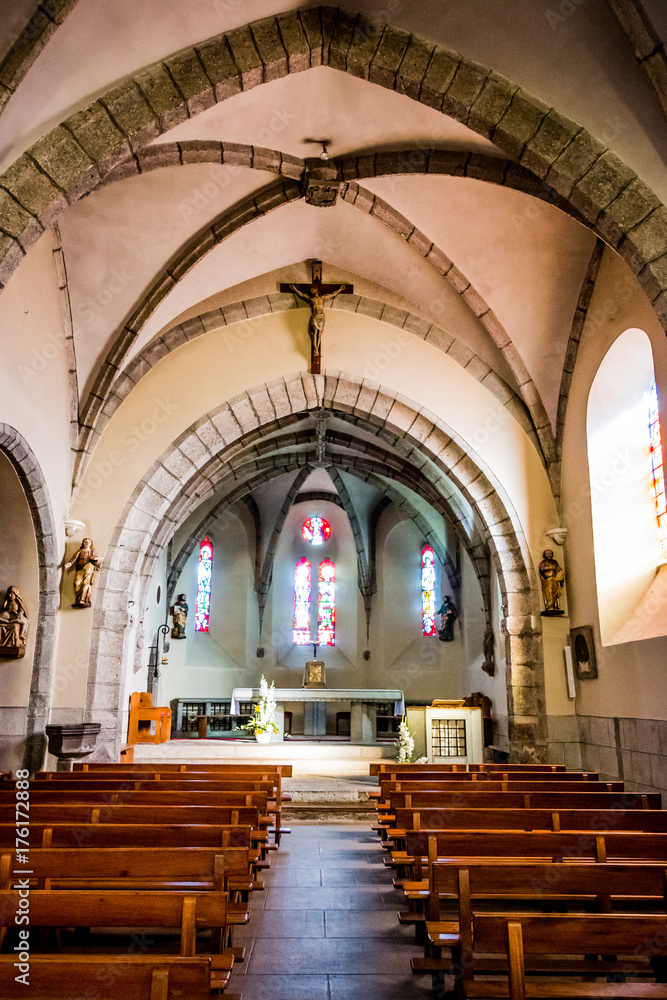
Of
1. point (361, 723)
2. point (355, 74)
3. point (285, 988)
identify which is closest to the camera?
point (285, 988)

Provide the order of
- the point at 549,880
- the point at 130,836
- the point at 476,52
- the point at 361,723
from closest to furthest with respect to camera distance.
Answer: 1. the point at 549,880
2. the point at 130,836
3. the point at 476,52
4. the point at 361,723

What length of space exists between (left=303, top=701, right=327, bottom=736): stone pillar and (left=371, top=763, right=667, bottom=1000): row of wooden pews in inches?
481

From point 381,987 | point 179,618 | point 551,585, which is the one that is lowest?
point 381,987

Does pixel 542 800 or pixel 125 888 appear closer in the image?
pixel 125 888

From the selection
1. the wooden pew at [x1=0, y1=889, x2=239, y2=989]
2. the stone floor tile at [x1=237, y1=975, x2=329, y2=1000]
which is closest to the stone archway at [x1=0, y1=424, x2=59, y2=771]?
the stone floor tile at [x1=237, y1=975, x2=329, y2=1000]

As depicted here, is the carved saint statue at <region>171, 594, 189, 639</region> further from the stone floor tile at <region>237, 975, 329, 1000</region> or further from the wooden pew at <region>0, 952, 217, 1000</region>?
the wooden pew at <region>0, 952, 217, 1000</region>

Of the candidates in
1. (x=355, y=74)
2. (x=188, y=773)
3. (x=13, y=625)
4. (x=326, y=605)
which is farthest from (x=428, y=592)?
(x=355, y=74)

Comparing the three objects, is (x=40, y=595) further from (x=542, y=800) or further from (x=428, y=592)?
(x=428, y=592)

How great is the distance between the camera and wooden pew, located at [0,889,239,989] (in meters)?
2.46

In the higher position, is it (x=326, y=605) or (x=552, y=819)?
(x=326, y=605)

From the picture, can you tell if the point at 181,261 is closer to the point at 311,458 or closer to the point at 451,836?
the point at 451,836

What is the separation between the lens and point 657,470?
8492mm

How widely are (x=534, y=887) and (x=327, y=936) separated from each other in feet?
5.13

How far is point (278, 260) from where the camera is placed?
10047mm
